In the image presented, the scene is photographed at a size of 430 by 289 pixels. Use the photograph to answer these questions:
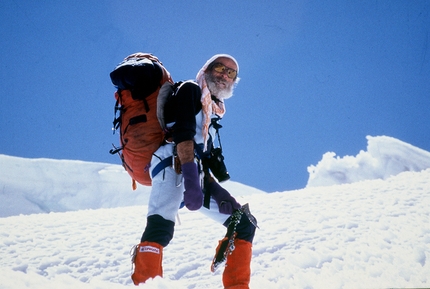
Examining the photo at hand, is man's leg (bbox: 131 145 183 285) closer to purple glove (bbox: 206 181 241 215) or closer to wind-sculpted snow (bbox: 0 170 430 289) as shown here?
wind-sculpted snow (bbox: 0 170 430 289)

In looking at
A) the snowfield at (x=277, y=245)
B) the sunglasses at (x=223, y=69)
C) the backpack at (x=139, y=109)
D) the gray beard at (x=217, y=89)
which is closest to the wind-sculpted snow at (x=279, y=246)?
the snowfield at (x=277, y=245)

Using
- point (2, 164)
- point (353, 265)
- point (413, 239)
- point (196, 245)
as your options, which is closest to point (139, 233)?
point (196, 245)

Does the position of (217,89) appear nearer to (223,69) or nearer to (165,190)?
(223,69)

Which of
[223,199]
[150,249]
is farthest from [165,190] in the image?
[223,199]

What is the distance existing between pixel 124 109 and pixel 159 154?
1.12 feet

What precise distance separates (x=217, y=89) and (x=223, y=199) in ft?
2.46

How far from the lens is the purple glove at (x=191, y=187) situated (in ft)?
4.96

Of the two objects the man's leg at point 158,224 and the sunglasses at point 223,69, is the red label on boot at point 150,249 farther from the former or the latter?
the sunglasses at point 223,69

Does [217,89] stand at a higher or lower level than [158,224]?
higher

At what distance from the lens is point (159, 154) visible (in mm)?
1628

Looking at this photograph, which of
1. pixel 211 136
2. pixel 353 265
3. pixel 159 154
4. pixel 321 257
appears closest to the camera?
pixel 159 154

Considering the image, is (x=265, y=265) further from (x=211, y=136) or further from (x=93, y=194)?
(x=93, y=194)

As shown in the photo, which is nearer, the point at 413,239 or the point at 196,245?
the point at 413,239

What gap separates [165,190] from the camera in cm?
155
